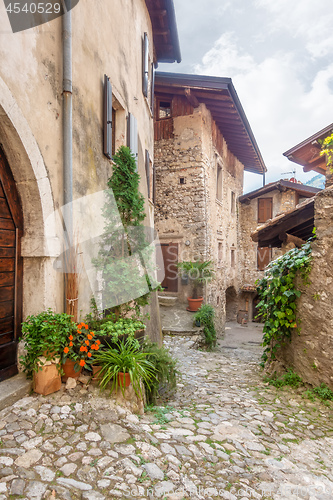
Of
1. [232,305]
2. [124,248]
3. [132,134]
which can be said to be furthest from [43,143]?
[232,305]

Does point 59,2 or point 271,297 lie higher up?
point 59,2

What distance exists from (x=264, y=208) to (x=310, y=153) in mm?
7668

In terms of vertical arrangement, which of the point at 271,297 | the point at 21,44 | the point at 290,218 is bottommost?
the point at 271,297

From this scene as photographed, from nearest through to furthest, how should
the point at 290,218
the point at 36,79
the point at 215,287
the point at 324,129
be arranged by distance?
the point at 36,79 < the point at 290,218 < the point at 324,129 < the point at 215,287

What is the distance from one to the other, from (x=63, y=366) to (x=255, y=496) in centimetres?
182

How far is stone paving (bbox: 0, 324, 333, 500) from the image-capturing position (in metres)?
1.84

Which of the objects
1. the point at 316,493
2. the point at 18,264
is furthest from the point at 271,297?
the point at 18,264

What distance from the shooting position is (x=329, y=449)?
2.73 m

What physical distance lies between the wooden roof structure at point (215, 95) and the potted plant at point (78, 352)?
8819 mm

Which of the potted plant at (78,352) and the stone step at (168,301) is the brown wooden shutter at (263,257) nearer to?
the stone step at (168,301)

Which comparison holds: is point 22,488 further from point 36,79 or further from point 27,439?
point 36,79

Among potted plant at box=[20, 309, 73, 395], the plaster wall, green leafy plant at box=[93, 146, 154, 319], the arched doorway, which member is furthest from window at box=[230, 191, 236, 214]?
potted plant at box=[20, 309, 73, 395]

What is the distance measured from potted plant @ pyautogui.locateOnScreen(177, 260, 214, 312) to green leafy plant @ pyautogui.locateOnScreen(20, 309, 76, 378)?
7304mm

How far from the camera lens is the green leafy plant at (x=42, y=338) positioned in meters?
2.54
